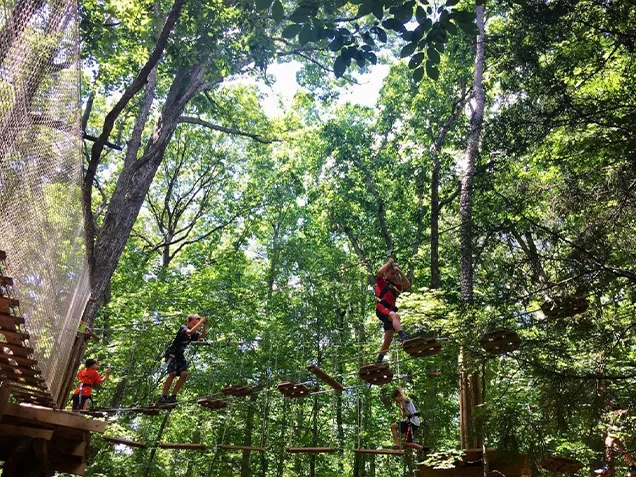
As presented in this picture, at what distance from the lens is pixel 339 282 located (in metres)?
14.4

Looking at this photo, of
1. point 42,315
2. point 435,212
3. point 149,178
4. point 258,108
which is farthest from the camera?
point 258,108

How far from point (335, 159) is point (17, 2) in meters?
11.7

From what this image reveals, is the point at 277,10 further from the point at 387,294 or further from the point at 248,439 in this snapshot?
the point at 248,439

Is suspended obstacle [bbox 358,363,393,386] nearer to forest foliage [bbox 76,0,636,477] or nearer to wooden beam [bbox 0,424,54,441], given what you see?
forest foliage [bbox 76,0,636,477]

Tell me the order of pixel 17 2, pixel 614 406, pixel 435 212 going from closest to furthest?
1. pixel 17 2
2. pixel 614 406
3. pixel 435 212

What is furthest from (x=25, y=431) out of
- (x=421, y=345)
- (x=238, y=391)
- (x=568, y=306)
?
(x=568, y=306)

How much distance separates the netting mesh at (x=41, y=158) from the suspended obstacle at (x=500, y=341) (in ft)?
9.47

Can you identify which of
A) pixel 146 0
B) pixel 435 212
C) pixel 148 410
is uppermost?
pixel 146 0

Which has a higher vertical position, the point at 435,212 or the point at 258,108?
the point at 258,108

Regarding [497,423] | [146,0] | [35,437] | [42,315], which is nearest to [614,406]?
[497,423]

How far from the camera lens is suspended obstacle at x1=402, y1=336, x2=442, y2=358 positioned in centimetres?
439

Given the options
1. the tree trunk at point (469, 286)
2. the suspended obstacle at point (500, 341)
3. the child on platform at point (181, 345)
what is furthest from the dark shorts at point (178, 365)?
the suspended obstacle at point (500, 341)

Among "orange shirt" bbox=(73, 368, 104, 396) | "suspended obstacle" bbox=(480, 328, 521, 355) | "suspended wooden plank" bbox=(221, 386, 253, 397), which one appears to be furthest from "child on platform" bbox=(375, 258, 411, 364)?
"orange shirt" bbox=(73, 368, 104, 396)

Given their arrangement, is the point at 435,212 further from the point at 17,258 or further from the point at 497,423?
the point at 17,258
